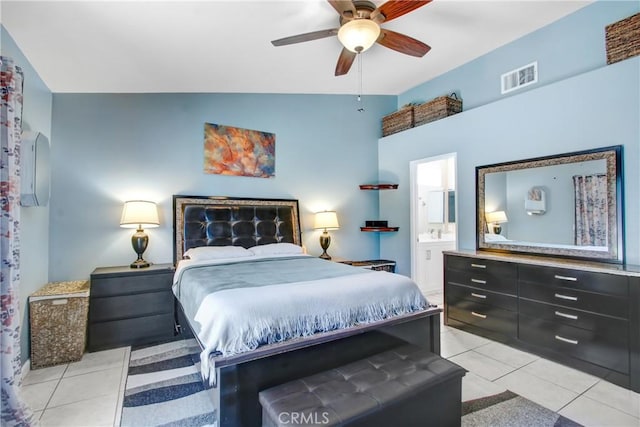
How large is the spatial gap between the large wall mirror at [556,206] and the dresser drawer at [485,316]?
670 millimetres

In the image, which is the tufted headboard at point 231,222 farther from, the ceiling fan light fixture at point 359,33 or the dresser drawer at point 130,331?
the ceiling fan light fixture at point 359,33

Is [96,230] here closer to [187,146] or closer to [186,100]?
[187,146]

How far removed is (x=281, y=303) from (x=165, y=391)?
1.26 metres

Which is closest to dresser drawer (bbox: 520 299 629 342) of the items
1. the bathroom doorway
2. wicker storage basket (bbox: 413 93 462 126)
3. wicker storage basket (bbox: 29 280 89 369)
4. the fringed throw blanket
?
the fringed throw blanket

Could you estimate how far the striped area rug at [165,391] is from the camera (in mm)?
1981

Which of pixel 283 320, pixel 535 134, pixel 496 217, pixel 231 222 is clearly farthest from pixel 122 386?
pixel 535 134

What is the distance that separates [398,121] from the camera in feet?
16.1

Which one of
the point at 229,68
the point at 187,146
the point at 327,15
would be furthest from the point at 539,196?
the point at 187,146

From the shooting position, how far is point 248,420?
1663 millimetres

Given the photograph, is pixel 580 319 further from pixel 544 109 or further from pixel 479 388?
pixel 544 109

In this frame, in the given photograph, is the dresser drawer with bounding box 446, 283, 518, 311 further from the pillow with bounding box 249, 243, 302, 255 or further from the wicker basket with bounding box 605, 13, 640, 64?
the wicker basket with bounding box 605, 13, 640, 64

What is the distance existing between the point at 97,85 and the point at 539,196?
465cm

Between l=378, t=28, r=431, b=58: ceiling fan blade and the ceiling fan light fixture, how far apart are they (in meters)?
0.15

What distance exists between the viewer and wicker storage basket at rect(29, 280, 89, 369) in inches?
104
